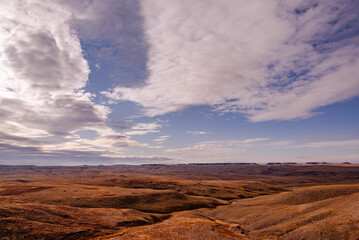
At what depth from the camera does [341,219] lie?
119ft

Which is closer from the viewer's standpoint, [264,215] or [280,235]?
[280,235]

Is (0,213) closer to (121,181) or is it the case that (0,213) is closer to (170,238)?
(170,238)

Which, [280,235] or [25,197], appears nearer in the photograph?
[280,235]

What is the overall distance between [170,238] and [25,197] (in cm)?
5768

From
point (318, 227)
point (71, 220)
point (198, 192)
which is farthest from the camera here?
point (198, 192)

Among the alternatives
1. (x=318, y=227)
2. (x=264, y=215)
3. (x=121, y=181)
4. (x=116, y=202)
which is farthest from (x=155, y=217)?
(x=121, y=181)

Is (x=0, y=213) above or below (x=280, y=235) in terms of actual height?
above

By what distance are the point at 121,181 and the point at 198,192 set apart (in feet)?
167

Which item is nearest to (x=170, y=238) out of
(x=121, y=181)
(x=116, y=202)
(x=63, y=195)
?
(x=116, y=202)

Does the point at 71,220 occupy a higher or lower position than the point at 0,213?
lower

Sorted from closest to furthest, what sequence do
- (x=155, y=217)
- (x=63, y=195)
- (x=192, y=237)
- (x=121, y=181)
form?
(x=192, y=237) → (x=155, y=217) → (x=63, y=195) → (x=121, y=181)

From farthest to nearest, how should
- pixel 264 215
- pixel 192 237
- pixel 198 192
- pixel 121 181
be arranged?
pixel 121 181
pixel 198 192
pixel 264 215
pixel 192 237

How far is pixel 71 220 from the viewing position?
152ft

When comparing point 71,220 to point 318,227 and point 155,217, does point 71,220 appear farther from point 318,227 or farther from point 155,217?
point 318,227
